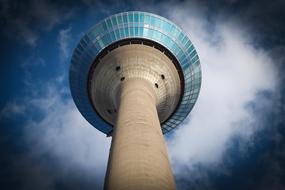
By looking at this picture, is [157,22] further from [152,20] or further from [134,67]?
[134,67]

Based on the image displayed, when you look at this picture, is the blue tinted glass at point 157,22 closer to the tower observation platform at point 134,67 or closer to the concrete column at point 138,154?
the tower observation platform at point 134,67

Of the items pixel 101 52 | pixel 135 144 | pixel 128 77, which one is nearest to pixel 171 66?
pixel 128 77

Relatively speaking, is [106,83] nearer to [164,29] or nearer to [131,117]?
[164,29]

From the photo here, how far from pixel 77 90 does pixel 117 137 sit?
18.1 metres

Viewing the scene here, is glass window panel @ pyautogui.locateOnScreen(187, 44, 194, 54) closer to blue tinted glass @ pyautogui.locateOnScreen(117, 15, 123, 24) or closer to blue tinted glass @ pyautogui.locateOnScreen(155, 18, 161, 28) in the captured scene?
blue tinted glass @ pyautogui.locateOnScreen(155, 18, 161, 28)

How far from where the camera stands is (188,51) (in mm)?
28406

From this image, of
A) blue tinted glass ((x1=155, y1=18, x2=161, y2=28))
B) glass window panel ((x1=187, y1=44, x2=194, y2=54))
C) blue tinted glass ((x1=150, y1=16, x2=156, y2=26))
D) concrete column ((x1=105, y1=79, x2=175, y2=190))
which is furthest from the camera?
glass window panel ((x1=187, y1=44, x2=194, y2=54))

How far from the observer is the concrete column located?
10.5 metres

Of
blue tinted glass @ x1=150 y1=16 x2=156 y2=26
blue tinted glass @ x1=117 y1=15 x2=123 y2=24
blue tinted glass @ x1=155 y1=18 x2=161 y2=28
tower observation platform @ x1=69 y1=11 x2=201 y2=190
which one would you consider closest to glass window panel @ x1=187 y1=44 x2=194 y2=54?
tower observation platform @ x1=69 y1=11 x2=201 y2=190

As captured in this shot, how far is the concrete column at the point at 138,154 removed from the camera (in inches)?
414

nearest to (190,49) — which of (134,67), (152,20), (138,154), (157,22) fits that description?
(157,22)

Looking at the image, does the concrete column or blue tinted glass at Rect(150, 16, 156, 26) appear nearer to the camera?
the concrete column

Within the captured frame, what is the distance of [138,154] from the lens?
11.9 metres

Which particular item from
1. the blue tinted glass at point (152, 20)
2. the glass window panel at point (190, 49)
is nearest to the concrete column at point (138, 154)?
the blue tinted glass at point (152, 20)
